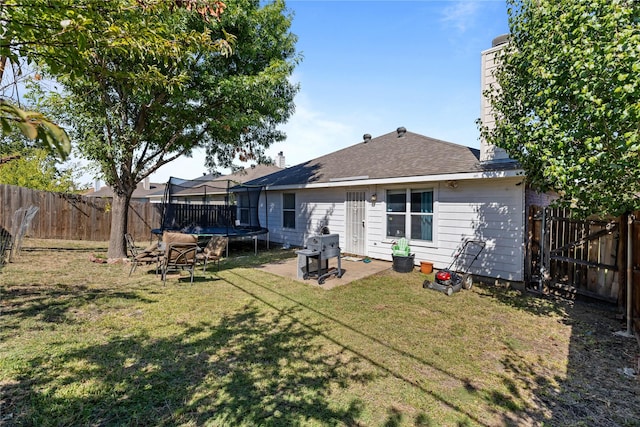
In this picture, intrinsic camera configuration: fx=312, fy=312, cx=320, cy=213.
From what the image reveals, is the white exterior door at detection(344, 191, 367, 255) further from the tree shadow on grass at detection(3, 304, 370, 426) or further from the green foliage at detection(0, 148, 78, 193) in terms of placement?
the green foliage at detection(0, 148, 78, 193)

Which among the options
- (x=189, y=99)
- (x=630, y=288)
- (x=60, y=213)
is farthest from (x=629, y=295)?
(x=60, y=213)

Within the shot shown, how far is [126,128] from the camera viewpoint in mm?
7324

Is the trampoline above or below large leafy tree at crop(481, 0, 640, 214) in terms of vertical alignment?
below

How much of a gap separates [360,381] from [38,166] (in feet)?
66.3

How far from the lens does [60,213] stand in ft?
41.3

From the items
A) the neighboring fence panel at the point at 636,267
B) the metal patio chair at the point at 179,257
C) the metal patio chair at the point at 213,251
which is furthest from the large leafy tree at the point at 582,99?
the metal patio chair at the point at 213,251

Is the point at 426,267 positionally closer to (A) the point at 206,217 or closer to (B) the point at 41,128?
(B) the point at 41,128

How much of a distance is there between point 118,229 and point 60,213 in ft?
19.8

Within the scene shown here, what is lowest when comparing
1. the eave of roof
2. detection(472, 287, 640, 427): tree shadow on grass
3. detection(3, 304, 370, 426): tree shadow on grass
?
detection(472, 287, 640, 427): tree shadow on grass

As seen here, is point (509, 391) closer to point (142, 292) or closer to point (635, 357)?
point (635, 357)

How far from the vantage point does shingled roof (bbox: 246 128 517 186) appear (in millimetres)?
7953

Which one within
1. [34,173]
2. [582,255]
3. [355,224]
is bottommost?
[582,255]

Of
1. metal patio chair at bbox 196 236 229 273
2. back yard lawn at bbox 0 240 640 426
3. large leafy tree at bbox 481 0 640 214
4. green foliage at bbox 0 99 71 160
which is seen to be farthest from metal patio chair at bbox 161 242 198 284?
large leafy tree at bbox 481 0 640 214

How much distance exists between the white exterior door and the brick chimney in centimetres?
375
